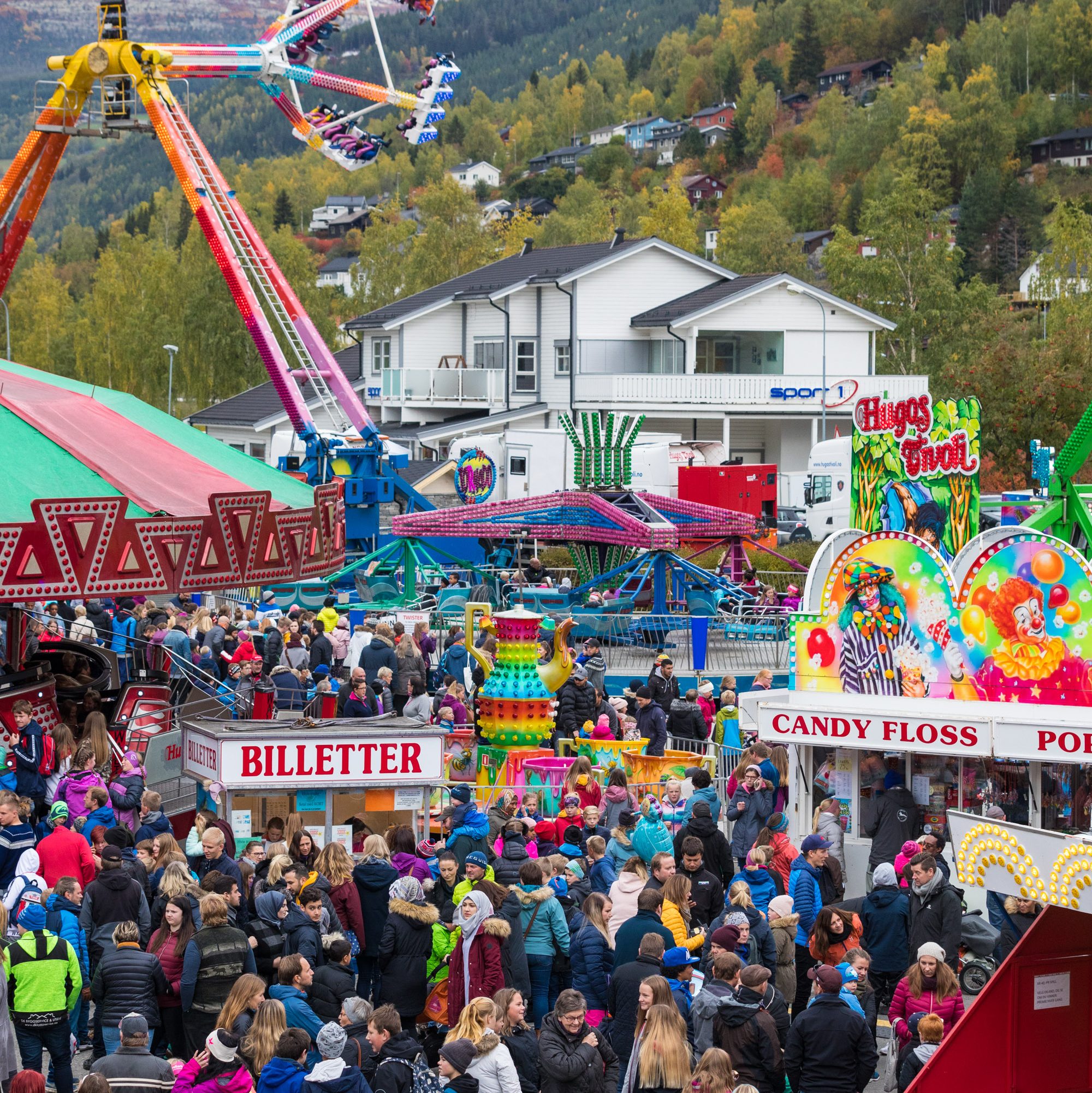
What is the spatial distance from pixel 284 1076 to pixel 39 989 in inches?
88.0

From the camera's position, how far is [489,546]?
32406 millimetres

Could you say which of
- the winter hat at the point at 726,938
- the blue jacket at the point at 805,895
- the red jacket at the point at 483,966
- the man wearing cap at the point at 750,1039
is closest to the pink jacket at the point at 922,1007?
the man wearing cap at the point at 750,1039

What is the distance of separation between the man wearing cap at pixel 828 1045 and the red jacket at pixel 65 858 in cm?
499

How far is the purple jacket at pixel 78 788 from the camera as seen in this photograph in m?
13.5

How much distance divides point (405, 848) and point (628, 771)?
584cm

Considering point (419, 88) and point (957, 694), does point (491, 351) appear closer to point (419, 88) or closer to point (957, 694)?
point (419, 88)

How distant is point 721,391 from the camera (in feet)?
157

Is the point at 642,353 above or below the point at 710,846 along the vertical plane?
above

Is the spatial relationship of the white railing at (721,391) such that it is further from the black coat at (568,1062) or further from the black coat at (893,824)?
the black coat at (568,1062)

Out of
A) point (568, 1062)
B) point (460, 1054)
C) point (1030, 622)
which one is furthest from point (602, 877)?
point (1030, 622)

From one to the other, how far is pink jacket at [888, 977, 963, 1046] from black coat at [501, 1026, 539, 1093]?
7.04 feet

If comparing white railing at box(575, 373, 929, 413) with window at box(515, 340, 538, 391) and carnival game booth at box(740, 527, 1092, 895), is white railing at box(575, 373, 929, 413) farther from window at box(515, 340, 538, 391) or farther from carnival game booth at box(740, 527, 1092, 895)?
carnival game booth at box(740, 527, 1092, 895)

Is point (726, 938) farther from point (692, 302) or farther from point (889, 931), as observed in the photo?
point (692, 302)

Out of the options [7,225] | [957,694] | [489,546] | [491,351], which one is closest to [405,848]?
[957,694]
